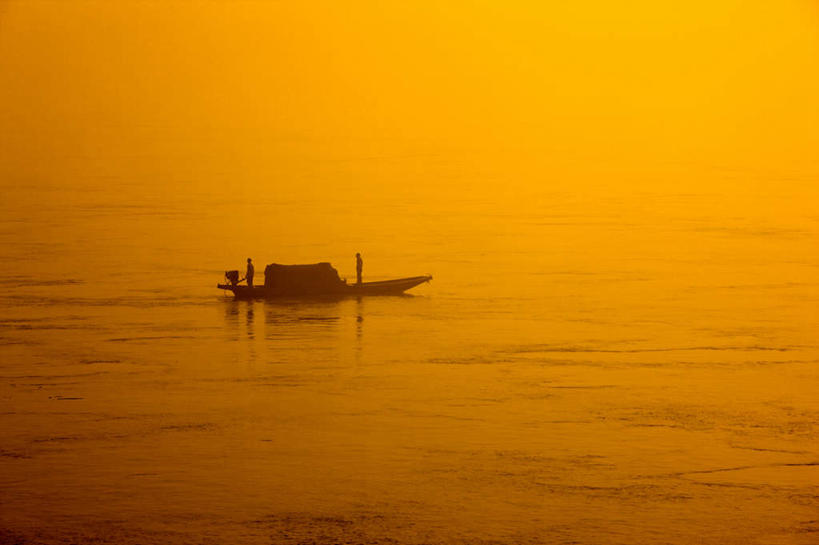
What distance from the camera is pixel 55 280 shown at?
39.2m

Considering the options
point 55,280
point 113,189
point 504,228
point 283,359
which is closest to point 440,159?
point 113,189

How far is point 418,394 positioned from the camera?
80.3ft

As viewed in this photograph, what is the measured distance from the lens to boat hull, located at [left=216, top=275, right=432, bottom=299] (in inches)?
1398

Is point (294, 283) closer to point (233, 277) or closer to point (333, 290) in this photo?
point (333, 290)

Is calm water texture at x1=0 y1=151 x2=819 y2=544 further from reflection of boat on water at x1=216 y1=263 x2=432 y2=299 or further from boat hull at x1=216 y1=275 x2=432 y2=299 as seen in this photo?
reflection of boat on water at x1=216 y1=263 x2=432 y2=299

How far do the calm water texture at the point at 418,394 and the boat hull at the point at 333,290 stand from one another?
0.50 metres

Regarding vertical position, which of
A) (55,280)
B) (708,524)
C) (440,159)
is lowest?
(708,524)

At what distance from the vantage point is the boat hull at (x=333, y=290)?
116 feet

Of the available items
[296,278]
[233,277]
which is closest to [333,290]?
[296,278]

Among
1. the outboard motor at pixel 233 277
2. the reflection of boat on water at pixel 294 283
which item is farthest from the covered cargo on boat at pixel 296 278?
the outboard motor at pixel 233 277

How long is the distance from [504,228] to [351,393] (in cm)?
3215

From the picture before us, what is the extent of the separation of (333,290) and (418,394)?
11573 millimetres

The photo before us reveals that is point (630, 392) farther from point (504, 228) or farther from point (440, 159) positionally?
point (440, 159)

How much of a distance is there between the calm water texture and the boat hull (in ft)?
1.63
